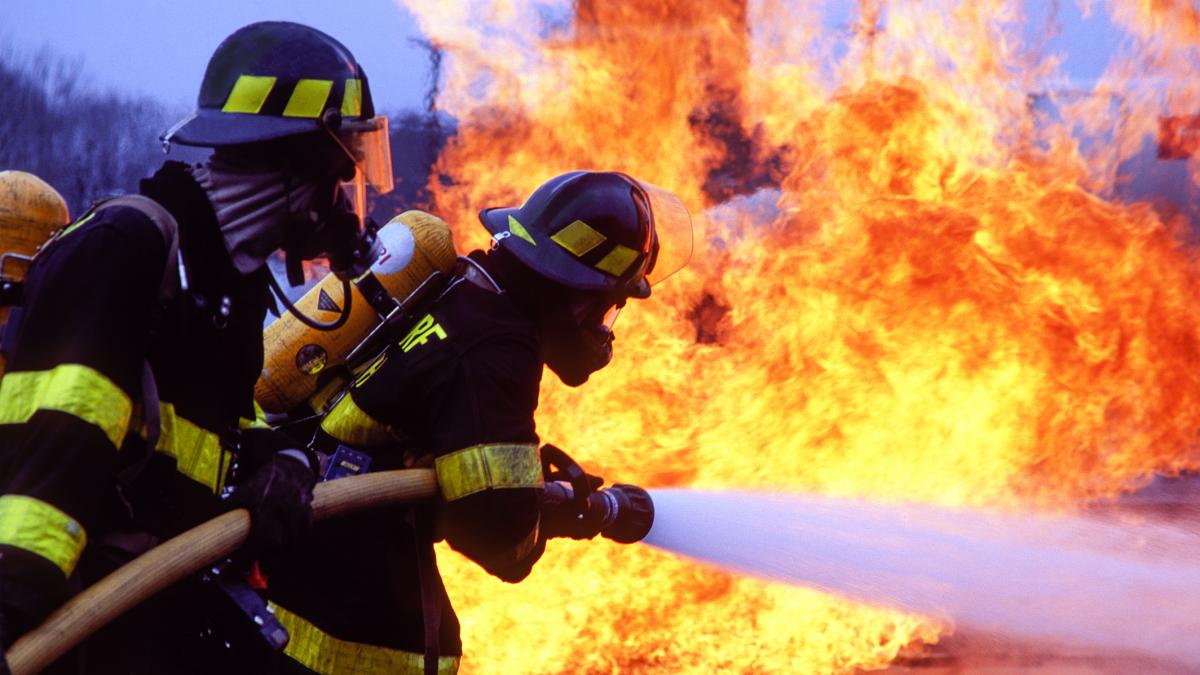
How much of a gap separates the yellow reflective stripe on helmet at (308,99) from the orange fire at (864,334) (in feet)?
9.35

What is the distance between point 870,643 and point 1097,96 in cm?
303

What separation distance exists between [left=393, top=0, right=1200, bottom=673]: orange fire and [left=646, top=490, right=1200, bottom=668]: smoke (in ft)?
0.59

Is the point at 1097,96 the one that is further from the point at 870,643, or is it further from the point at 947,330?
the point at 870,643

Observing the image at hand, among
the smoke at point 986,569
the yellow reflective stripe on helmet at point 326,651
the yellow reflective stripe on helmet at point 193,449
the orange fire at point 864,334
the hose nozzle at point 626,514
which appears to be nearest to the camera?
the yellow reflective stripe on helmet at point 193,449

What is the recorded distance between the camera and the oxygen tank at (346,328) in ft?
10.7

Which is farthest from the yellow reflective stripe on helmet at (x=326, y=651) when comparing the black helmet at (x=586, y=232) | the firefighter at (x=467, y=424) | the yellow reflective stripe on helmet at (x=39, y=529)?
the yellow reflective stripe on helmet at (x=39, y=529)

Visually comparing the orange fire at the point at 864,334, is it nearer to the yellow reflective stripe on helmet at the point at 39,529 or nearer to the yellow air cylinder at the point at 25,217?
the yellow air cylinder at the point at 25,217

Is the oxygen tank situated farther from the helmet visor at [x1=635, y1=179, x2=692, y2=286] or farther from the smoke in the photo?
the smoke

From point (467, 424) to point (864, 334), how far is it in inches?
125

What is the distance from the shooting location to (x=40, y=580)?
178 cm

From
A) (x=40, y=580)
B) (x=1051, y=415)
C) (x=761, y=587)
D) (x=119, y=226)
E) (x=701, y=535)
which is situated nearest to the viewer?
(x=40, y=580)

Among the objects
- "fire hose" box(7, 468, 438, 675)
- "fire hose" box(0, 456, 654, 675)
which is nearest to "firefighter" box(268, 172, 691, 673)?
"fire hose" box(0, 456, 654, 675)

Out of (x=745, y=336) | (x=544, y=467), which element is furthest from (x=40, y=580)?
(x=745, y=336)

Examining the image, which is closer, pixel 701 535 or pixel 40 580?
pixel 40 580
